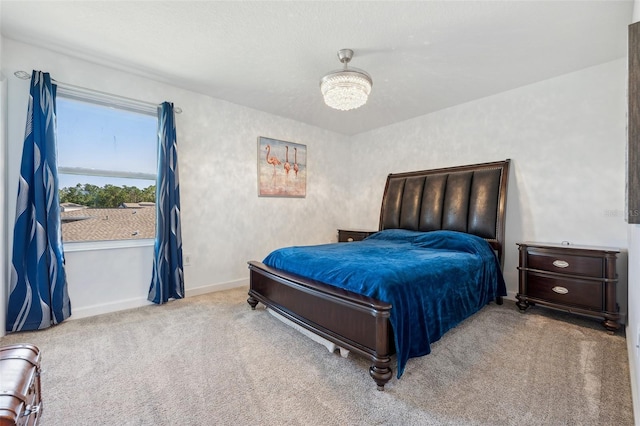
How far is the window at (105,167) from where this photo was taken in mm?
2793

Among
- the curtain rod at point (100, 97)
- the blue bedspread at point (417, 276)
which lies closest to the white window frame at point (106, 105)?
the curtain rod at point (100, 97)

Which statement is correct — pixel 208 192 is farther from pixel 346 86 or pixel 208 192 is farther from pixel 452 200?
pixel 452 200

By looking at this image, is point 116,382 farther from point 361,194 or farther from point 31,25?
point 361,194

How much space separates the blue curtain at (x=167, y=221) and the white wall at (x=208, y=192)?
0.63ft

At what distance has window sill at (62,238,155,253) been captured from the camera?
276 cm

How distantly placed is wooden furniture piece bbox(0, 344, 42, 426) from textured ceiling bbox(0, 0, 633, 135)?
2.21 m

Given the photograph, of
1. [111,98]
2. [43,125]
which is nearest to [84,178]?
[43,125]

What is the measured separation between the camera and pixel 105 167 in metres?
3.01

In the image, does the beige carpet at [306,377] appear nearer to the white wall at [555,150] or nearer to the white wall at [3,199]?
the white wall at [3,199]

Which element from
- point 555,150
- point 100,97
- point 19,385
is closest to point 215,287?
point 100,97

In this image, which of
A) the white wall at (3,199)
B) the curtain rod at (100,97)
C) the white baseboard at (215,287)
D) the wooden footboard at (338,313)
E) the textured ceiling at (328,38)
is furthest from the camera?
the white baseboard at (215,287)

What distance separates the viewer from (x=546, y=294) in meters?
2.78

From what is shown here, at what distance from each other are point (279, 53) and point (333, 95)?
661 mm

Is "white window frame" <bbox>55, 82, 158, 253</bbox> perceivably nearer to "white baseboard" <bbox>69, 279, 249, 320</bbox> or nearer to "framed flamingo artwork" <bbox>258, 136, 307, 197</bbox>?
"white baseboard" <bbox>69, 279, 249, 320</bbox>
